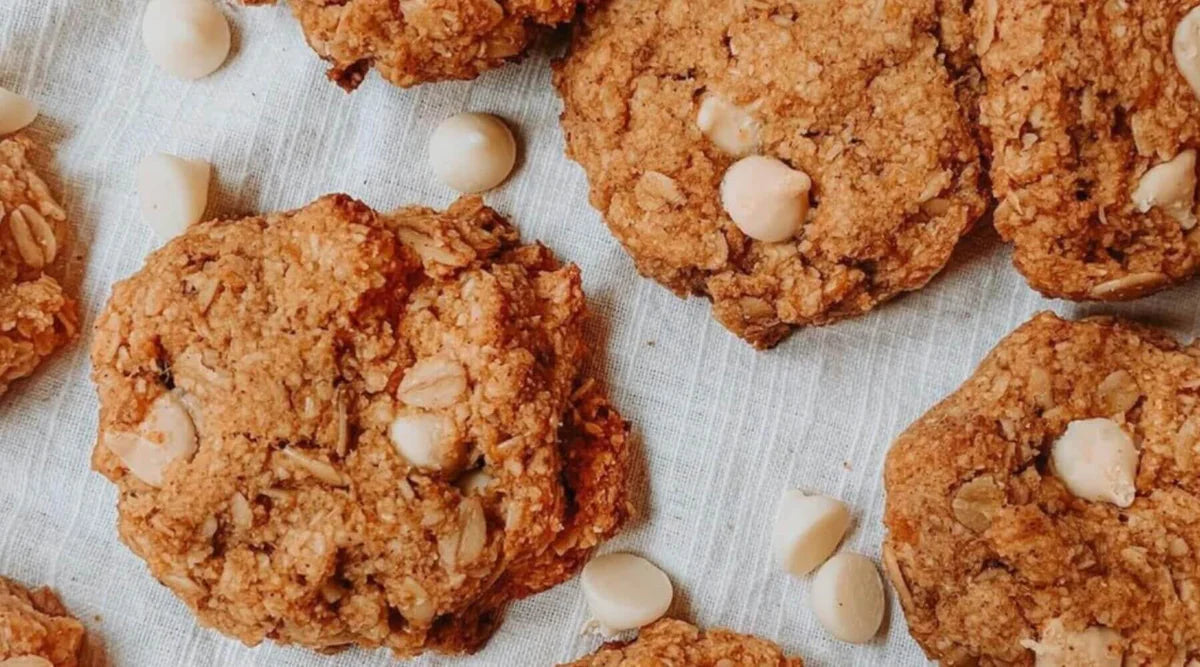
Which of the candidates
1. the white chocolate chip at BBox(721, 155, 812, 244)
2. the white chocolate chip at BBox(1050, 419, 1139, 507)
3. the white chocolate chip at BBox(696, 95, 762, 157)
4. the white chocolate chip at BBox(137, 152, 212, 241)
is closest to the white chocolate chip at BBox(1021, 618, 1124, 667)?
the white chocolate chip at BBox(1050, 419, 1139, 507)

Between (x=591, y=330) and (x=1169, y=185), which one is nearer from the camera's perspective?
(x=1169, y=185)

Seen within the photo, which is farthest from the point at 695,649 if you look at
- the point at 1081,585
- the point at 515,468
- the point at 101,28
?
the point at 101,28

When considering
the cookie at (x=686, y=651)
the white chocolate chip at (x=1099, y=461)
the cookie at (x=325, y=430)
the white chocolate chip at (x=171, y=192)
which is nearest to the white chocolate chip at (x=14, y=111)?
the white chocolate chip at (x=171, y=192)

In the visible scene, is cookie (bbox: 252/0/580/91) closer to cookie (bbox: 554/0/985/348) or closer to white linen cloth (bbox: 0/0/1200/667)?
cookie (bbox: 554/0/985/348)

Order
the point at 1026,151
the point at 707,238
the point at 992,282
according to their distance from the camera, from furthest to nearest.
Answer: the point at 992,282
the point at 707,238
the point at 1026,151

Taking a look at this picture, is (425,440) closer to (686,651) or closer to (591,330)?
(591,330)

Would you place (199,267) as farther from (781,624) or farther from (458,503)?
(781,624)

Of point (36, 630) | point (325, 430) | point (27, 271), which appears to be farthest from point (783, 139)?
point (36, 630)
